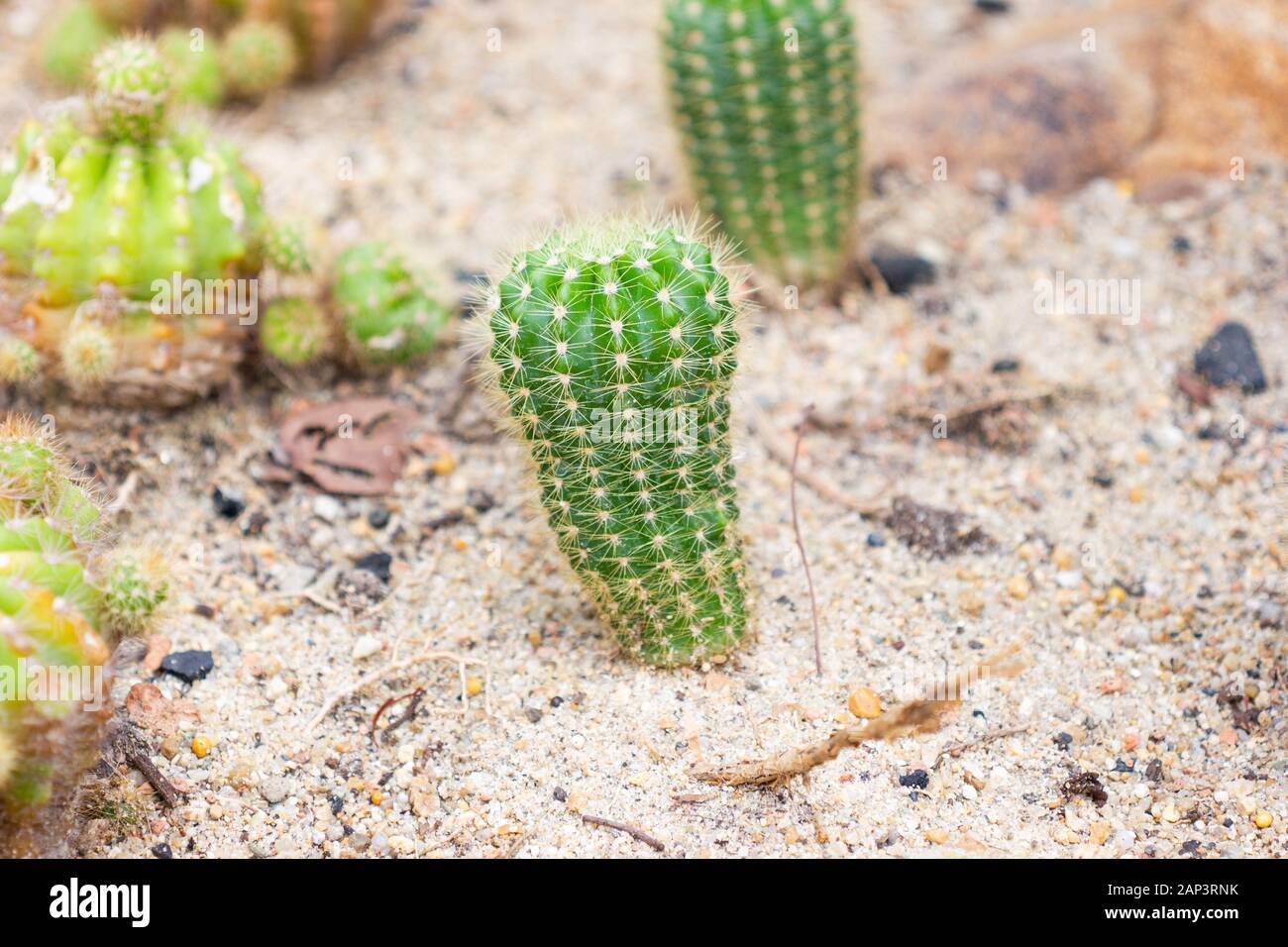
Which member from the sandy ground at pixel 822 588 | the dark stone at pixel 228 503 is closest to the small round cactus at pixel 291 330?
the sandy ground at pixel 822 588

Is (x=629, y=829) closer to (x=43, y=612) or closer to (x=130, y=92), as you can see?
(x=43, y=612)

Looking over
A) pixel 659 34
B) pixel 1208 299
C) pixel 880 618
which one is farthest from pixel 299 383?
pixel 1208 299

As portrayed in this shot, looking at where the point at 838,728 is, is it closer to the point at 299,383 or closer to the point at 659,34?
the point at 299,383

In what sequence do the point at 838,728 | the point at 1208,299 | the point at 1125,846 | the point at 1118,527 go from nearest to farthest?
1. the point at 1125,846
2. the point at 838,728
3. the point at 1118,527
4. the point at 1208,299

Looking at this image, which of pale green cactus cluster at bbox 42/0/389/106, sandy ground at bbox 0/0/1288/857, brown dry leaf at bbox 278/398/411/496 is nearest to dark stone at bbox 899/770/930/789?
sandy ground at bbox 0/0/1288/857

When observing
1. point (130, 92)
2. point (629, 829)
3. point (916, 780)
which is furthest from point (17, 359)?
point (916, 780)

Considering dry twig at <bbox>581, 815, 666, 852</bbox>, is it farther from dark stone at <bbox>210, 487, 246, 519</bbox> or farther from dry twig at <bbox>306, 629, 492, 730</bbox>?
dark stone at <bbox>210, 487, 246, 519</bbox>
